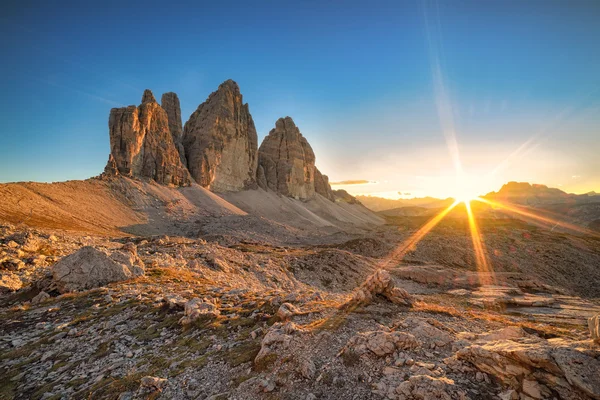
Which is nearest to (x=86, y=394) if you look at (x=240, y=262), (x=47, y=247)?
(x=47, y=247)

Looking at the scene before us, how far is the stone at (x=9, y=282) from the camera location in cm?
1359

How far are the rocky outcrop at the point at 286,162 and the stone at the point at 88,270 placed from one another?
378 feet

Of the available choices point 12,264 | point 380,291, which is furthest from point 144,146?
point 380,291

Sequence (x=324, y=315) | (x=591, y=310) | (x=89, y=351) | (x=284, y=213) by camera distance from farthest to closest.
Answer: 1. (x=284, y=213)
2. (x=591, y=310)
3. (x=324, y=315)
4. (x=89, y=351)

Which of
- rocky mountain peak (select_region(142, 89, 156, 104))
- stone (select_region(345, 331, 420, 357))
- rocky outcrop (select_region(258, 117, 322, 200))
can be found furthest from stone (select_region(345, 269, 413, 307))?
rocky outcrop (select_region(258, 117, 322, 200))

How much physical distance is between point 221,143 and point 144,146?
31388 millimetres

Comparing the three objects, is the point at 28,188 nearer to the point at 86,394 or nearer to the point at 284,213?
the point at 86,394

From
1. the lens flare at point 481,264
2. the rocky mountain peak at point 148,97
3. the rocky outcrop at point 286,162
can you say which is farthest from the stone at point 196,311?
the rocky outcrop at point 286,162

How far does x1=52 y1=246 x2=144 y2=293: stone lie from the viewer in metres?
13.9

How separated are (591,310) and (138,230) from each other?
6576cm

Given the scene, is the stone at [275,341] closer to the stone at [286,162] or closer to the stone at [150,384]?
the stone at [150,384]

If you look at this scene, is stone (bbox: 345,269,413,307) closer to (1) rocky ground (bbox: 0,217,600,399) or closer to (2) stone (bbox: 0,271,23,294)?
(1) rocky ground (bbox: 0,217,600,399)

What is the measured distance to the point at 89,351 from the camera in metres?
9.05

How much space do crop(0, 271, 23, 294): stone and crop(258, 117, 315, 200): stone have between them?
118 metres
